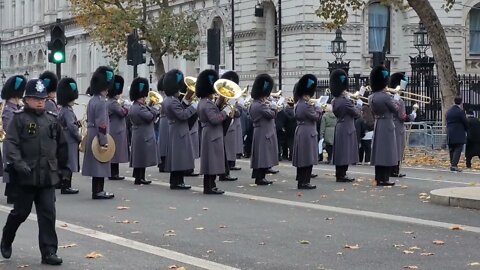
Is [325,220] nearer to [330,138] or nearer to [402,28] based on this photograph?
[330,138]

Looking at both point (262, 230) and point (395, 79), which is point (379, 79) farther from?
point (262, 230)

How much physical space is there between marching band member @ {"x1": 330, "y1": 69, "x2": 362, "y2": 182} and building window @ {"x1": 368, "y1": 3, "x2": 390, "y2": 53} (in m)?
30.8

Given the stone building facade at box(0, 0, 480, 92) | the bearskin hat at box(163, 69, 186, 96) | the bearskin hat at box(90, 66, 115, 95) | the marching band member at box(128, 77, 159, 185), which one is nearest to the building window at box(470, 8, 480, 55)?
the stone building facade at box(0, 0, 480, 92)

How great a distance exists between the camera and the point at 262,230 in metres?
12.7

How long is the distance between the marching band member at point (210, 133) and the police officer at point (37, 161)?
6528 millimetres

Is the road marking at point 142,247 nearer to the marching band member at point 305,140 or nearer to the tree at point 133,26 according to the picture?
the marching band member at point 305,140

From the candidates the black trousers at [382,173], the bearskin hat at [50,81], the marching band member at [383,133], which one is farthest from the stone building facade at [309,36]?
the bearskin hat at [50,81]

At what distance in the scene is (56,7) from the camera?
89.4 meters

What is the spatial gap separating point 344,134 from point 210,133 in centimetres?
309

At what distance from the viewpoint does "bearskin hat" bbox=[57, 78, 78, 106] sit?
17656 millimetres

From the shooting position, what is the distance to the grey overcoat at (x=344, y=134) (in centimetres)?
1903

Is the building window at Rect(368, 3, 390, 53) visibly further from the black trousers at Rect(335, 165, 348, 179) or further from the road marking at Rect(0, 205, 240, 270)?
the road marking at Rect(0, 205, 240, 270)

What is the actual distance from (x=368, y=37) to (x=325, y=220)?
36.9 m

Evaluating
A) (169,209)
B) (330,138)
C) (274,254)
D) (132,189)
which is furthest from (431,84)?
(274,254)
